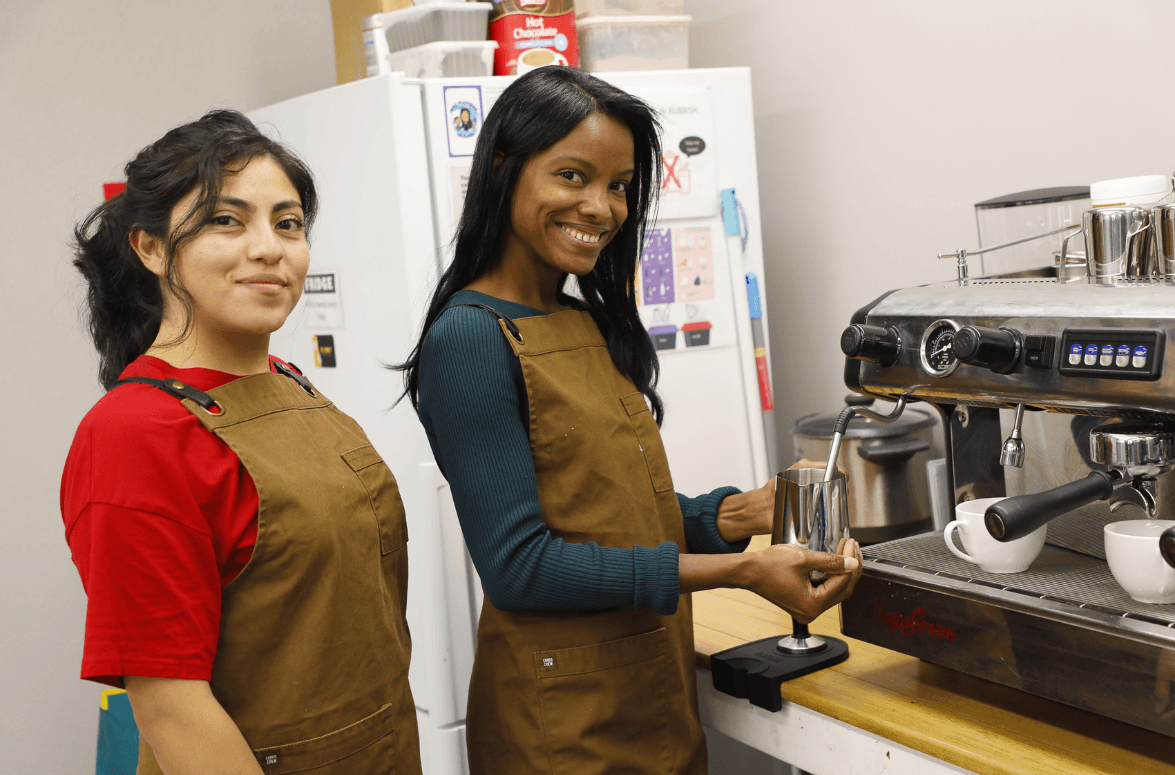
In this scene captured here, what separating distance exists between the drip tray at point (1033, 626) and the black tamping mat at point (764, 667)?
65 mm

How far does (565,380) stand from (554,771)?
40 centimetres

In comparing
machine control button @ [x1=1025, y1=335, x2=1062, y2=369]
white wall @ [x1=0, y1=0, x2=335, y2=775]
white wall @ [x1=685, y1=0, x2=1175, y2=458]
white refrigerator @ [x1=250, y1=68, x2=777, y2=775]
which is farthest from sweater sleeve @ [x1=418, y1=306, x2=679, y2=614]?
white wall @ [x1=0, y1=0, x2=335, y2=775]

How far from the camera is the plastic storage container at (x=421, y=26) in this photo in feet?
6.27

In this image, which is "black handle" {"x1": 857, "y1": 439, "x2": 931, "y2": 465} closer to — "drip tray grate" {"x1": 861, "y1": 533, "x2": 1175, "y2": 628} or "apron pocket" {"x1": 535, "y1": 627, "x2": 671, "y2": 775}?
"drip tray grate" {"x1": 861, "y1": 533, "x2": 1175, "y2": 628}

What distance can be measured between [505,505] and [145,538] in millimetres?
326

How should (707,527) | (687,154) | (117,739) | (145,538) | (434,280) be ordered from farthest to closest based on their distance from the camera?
(117,739) < (687,154) < (434,280) < (707,527) < (145,538)

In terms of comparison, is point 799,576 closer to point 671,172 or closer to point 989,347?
point 989,347

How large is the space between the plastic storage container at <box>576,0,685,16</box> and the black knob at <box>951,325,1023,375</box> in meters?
1.34

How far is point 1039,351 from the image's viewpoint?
3.15 feet

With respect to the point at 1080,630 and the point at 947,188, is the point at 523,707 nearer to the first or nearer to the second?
the point at 1080,630

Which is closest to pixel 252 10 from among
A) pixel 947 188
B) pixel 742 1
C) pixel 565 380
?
pixel 742 1

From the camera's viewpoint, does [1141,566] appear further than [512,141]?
No

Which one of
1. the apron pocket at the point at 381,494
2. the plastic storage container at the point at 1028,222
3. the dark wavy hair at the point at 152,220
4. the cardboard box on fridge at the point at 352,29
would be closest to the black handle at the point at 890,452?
the plastic storage container at the point at 1028,222

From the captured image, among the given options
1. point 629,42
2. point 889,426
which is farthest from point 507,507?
point 629,42
